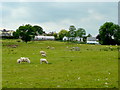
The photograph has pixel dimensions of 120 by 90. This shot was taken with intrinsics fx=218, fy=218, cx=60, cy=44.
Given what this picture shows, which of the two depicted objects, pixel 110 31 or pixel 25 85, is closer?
pixel 25 85

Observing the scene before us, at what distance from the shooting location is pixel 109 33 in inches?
4304

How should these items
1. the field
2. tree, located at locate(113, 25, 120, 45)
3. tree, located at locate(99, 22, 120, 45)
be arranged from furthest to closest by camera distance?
1. tree, located at locate(99, 22, 120, 45)
2. tree, located at locate(113, 25, 120, 45)
3. the field

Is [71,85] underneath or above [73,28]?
underneath

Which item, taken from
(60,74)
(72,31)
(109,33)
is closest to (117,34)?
(109,33)

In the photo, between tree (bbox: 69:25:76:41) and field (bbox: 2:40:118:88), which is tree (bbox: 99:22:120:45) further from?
field (bbox: 2:40:118:88)

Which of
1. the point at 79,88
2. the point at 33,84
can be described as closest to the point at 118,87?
the point at 79,88

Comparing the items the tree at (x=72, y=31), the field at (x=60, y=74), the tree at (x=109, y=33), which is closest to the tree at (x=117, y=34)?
the tree at (x=109, y=33)

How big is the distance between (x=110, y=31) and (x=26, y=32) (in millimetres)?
41405

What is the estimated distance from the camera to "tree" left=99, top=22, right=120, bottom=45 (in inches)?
4208

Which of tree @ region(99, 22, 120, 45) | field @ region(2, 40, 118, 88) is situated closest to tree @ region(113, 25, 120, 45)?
tree @ region(99, 22, 120, 45)

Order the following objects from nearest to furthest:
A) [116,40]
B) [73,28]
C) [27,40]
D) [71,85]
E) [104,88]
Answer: [104,88] → [71,85] → [27,40] → [116,40] → [73,28]

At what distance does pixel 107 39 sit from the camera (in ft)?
352

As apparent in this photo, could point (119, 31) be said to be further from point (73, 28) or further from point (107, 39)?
point (73, 28)

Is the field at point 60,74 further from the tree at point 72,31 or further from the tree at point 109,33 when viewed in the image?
the tree at point 72,31
